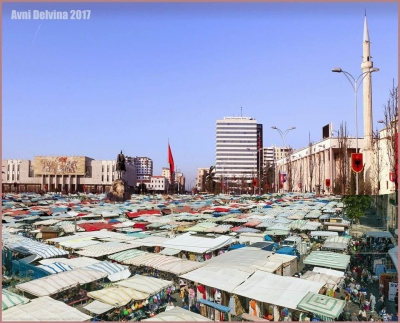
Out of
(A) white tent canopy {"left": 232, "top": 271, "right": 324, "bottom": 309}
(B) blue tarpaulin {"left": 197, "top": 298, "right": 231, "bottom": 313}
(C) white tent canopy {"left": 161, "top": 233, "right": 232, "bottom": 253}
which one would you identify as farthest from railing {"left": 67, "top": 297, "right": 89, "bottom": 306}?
(C) white tent canopy {"left": 161, "top": 233, "right": 232, "bottom": 253}

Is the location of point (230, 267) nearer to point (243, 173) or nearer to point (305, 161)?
point (305, 161)

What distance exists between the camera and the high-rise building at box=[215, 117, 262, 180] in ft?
361

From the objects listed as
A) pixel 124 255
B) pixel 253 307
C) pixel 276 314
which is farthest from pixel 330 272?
pixel 124 255

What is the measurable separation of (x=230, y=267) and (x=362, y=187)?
78.9 feet

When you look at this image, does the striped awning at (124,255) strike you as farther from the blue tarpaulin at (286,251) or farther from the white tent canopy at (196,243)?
→ the blue tarpaulin at (286,251)

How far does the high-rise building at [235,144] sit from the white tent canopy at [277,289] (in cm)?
10040

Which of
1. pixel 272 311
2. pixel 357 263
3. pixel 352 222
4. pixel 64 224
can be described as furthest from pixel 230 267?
pixel 64 224

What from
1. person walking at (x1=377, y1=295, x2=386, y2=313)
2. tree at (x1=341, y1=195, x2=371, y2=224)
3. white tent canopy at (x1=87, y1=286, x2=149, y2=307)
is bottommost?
person walking at (x1=377, y1=295, x2=386, y2=313)

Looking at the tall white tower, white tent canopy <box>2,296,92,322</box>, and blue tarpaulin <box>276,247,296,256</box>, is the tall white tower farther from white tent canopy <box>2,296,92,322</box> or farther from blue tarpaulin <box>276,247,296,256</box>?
white tent canopy <box>2,296,92,322</box>

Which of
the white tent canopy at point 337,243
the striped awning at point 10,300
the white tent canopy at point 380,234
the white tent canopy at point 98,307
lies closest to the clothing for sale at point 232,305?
the white tent canopy at point 98,307

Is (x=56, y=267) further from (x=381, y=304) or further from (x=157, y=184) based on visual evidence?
(x=157, y=184)

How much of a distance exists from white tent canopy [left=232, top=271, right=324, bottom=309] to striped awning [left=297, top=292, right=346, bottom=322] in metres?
0.17

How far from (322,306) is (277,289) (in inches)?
46.7

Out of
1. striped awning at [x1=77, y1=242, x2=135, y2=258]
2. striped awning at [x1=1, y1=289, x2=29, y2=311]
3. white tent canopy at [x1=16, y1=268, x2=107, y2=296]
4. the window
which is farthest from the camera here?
the window
